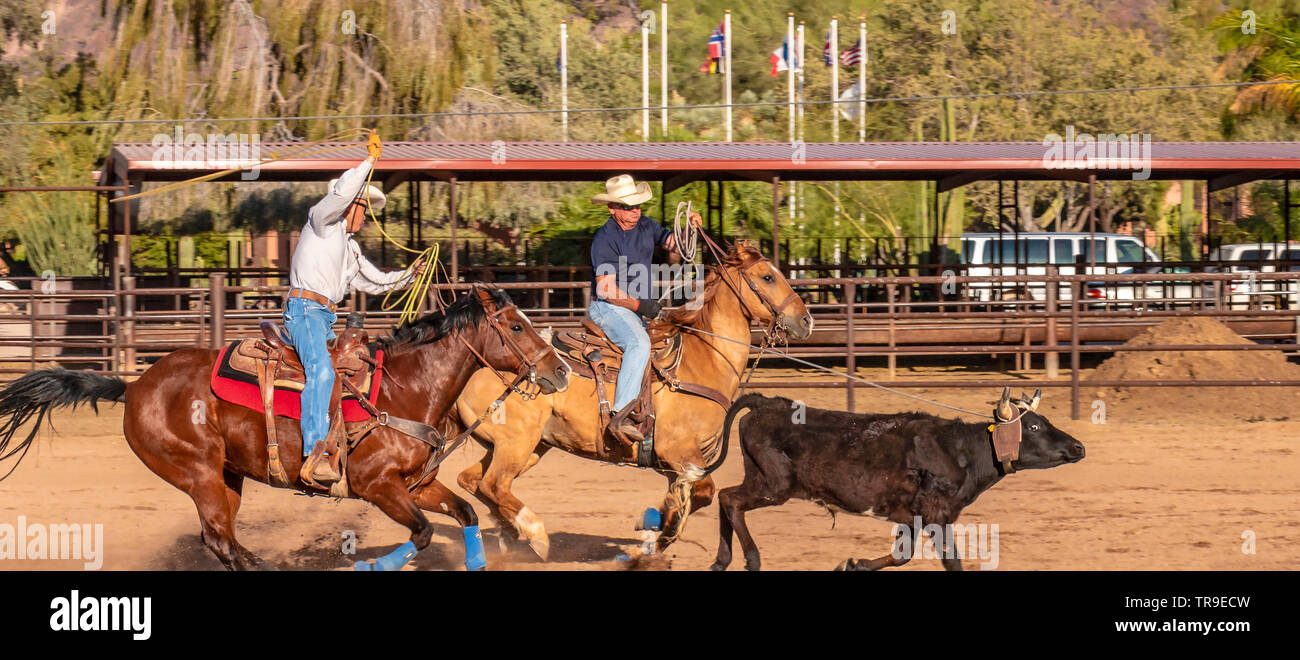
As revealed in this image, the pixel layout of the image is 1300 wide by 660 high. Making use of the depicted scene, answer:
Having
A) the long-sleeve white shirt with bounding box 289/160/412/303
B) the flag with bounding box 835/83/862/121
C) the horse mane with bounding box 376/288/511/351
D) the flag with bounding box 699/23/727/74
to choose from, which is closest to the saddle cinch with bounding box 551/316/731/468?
the horse mane with bounding box 376/288/511/351

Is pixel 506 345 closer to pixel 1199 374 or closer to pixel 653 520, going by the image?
pixel 653 520

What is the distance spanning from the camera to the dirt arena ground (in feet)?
21.6

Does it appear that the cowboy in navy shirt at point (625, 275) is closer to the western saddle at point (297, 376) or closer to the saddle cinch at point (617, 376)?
the saddle cinch at point (617, 376)

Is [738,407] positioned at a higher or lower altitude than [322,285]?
lower

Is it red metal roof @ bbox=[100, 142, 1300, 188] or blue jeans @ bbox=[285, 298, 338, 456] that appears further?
red metal roof @ bbox=[100, 142, 1300, 188]

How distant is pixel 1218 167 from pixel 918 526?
1379 cm

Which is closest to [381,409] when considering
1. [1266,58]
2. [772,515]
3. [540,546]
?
[540,546]

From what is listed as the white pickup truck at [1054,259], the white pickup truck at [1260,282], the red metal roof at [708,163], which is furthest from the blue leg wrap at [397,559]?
the white pickup truck at [1054,259]

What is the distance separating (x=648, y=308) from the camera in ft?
22.2

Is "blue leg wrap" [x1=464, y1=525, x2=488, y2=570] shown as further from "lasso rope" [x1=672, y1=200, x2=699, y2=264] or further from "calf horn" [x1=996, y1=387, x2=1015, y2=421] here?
"calf horn" [x1=996, y1=387, x2=1015, y2=421]

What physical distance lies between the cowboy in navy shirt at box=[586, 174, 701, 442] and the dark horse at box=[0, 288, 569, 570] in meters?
0.73

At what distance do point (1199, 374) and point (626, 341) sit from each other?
28.0ft

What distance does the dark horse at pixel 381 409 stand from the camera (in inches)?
218
